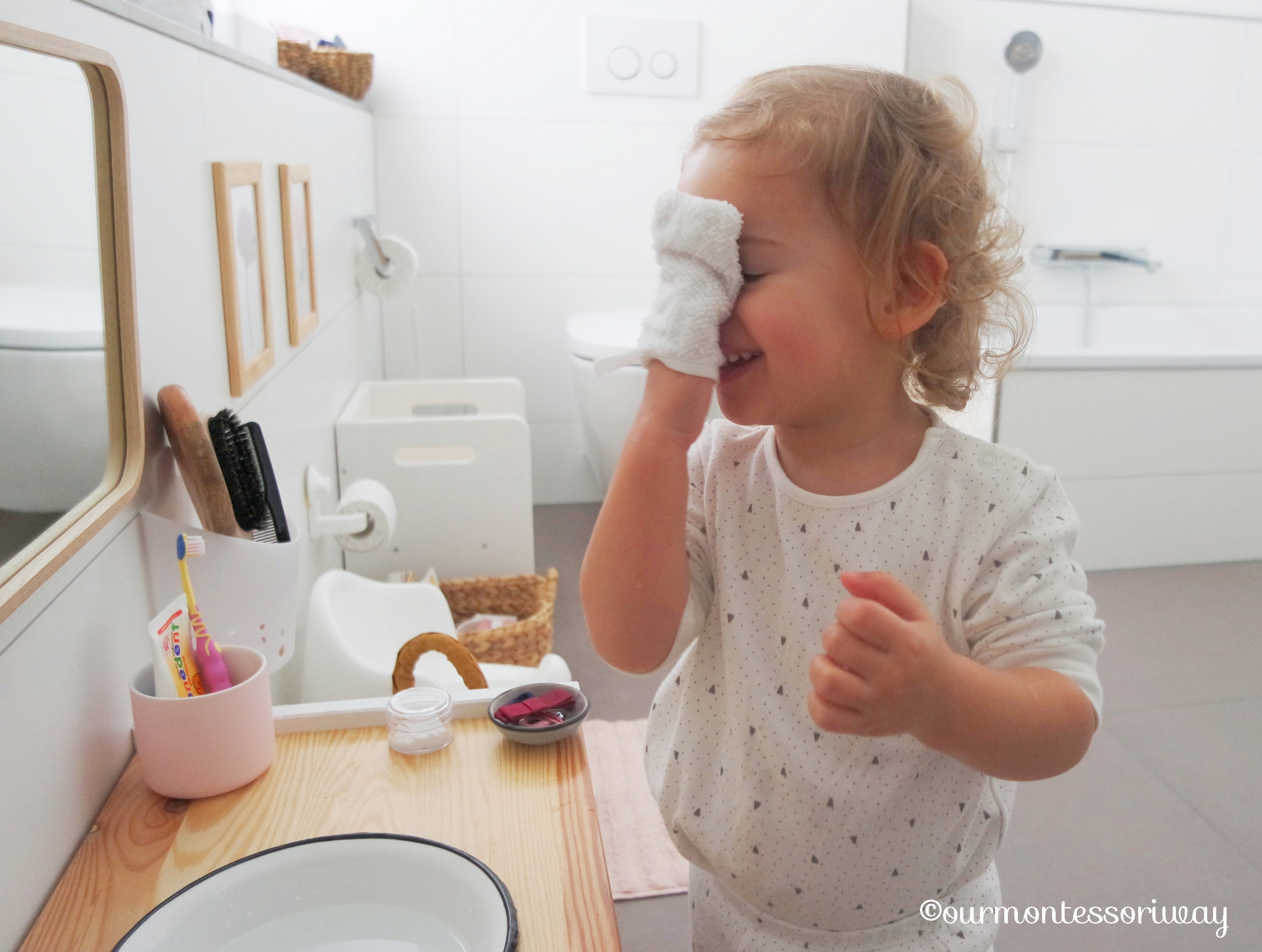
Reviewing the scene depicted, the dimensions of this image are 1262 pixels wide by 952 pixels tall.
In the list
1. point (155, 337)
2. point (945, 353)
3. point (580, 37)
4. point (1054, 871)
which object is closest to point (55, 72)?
point (155, 337)

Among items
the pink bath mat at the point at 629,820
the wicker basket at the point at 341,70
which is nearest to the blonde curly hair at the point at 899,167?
the pink bath mat at the point at 629,820

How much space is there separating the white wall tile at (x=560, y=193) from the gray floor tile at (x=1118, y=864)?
1.69 meters

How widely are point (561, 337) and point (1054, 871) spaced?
1.82 meters

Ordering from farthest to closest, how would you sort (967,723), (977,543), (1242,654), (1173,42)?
(1173,42) → (1242,654) → (977,543) → (967,723)

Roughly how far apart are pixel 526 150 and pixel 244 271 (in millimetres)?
1679

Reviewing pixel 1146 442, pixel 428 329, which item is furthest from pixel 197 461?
pixel 1146 442

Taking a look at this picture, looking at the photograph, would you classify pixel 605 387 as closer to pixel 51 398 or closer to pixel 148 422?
pixel 148 422

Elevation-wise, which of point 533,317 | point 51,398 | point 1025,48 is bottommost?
point 533,317

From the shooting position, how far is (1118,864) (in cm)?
139

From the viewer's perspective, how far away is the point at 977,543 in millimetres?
618

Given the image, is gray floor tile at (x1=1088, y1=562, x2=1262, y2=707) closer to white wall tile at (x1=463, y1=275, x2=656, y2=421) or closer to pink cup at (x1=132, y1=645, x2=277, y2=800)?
white wall tile at (x1=463, y1=275, x2=656, y2=421)

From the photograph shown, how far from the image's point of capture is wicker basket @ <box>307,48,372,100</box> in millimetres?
2043

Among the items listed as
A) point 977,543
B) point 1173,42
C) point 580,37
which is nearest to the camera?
point 977,543

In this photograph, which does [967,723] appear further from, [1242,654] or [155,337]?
[1242,654]
